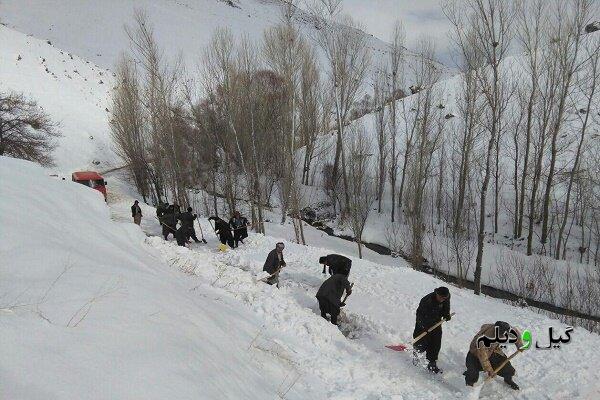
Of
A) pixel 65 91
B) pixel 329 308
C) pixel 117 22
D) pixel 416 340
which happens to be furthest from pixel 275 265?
pixel 117 22

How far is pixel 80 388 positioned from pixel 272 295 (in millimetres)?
6010

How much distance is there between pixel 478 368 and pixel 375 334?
225cm

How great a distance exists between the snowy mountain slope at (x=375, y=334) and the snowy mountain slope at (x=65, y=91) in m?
30.0

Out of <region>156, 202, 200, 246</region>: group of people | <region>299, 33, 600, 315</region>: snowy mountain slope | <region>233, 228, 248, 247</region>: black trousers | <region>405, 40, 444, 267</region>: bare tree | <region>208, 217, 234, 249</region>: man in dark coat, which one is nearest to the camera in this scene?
<region>156, 202, 200, 246</region>: group of people

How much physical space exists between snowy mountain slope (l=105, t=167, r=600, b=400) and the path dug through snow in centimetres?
2

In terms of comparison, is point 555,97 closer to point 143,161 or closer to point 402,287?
point 402,287

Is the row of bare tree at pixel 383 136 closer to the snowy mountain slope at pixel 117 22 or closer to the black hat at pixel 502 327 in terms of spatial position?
the black hat at pixel 502 327

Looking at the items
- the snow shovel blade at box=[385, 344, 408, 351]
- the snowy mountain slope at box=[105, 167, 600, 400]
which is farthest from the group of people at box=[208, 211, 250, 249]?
the snow shovel blade at box=[385, 344, 408, 351]

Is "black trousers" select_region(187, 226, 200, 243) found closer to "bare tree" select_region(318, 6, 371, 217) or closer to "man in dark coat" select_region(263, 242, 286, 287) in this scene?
"man in dark coat" select_region(263, 242, 286, 287)

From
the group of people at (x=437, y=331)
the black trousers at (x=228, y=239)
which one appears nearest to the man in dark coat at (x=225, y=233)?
the black trousers at (x=228, y=239)

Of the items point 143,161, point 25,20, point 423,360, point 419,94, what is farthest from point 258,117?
point 25,20

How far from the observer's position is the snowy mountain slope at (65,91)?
35281 millimetres

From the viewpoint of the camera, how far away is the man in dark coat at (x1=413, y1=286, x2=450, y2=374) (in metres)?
6.85
